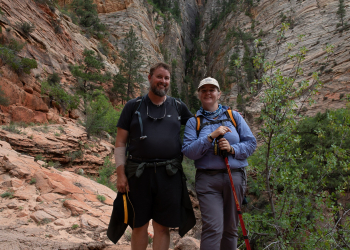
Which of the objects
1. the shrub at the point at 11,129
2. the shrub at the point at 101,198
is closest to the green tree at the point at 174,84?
the shrub at the point at 11,129

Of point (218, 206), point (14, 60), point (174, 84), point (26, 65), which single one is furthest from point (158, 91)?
point (174, 84)

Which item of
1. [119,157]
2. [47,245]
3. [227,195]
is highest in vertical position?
[119,157]

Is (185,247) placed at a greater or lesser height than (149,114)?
lesser

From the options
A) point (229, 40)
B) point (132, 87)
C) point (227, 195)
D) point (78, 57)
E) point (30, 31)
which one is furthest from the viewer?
point (229, 40)

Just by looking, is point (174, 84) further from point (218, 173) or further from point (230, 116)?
point (218, 173)

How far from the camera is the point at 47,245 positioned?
255 centimetres

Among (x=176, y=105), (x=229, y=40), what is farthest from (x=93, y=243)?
(x=229, y=40)

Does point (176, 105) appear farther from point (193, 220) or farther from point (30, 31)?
point (30, 31)

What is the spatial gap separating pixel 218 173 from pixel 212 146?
281mm

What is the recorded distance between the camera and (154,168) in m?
2.19

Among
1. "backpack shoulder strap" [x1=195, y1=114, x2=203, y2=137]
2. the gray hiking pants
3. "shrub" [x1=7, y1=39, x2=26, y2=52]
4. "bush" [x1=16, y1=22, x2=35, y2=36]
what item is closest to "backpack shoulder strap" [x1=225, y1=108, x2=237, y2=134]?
"backpack shoulder strap" [x1=195, y1=114, x2=203, y2=137]

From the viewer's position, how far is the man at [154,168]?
7.14 ft

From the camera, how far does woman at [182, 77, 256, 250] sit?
6.77 ft

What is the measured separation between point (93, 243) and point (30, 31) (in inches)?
558
